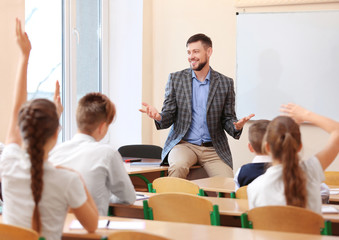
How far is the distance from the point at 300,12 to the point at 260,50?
61cm

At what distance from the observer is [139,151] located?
545 cm

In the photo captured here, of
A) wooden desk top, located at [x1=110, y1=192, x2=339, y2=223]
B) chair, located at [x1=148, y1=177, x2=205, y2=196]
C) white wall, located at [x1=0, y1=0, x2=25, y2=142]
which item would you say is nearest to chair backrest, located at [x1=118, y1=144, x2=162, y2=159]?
white wall, located at [x1=0, y1=0, x2=25, y2=142]

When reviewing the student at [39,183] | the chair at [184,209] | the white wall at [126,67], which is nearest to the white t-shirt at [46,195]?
the student at [39,183]

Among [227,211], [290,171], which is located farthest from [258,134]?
[290,171]

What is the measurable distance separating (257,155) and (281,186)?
2.19 feet

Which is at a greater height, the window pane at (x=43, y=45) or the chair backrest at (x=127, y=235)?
the window pane at (x=43, y=45)

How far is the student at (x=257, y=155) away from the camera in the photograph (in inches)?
117

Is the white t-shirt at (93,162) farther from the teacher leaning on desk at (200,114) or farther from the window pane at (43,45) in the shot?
the window pane at (43,45)

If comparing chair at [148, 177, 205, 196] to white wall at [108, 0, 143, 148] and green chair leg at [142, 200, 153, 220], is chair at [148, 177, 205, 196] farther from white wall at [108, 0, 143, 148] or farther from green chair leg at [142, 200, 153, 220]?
white wall at [108, 0, 143, 148]

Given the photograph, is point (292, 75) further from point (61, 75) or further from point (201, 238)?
point (201, 238)

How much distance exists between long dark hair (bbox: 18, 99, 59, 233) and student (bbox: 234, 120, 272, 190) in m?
1.42

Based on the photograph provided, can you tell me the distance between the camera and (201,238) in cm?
203

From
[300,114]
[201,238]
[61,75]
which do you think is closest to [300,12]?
[61,75]

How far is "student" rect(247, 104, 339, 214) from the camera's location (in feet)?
7.73
